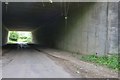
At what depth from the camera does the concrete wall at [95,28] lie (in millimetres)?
19125

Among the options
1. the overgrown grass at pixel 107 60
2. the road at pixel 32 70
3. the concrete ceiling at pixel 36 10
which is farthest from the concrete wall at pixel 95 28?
the road at pixel 32 70

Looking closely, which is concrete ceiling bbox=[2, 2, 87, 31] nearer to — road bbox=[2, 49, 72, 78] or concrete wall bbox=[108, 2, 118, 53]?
concrete wall bbox=[108, 2, 118, 53]

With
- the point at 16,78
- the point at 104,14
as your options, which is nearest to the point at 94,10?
the point at 104,14

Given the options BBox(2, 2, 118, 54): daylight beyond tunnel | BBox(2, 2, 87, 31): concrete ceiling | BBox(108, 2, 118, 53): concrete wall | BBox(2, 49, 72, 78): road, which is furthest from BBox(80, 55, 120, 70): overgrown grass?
BBox(2, 2, 87, 31): concrete ceiling

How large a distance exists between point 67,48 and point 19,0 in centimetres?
796

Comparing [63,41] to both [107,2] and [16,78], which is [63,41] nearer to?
[107,2]

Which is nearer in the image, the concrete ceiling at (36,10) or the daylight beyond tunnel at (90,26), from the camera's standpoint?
the daylight beyond tunnel at (90,26)

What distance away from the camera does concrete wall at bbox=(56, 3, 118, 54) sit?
1912cm

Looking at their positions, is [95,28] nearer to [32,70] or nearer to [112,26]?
[112,26]

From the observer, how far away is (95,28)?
20.4 metres

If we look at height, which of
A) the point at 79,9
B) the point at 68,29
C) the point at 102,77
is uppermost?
the point at 79,9

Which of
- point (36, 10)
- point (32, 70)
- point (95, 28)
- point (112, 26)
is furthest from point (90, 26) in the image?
point (36, 10)

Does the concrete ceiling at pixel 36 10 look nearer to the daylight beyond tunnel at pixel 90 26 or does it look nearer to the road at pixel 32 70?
the daylight beyond tunnel at pixel 90 26

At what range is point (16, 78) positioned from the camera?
34.7ft
